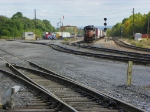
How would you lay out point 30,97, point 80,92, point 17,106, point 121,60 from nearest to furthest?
point 17,106 < point 30,97 < point 80,92 < point 121,60

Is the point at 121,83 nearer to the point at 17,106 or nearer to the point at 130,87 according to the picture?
the point at 130,87

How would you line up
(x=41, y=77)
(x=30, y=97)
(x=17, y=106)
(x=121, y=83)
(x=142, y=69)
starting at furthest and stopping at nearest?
(x=142, y=69), (x=41, y=77), (x=121, y=83), (x=30, y=97), (x=17, y=106)

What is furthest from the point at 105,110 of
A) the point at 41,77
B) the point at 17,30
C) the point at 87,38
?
the point at 17,30

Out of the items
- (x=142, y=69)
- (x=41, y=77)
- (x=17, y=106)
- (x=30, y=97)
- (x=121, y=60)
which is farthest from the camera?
(x=121, y=60)

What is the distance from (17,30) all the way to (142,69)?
119 m

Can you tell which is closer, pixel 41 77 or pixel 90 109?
pixel 90 109

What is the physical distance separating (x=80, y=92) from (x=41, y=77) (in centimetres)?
401

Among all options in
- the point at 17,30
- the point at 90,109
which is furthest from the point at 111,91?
the point at 17,30

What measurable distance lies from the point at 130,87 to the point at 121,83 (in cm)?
107

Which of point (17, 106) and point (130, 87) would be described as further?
point (130, 87)

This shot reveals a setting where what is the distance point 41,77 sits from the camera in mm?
13156

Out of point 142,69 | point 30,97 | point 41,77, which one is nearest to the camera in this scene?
point 30,97

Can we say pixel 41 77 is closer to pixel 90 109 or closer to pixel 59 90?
pixel 59 90

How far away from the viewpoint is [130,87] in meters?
10.9
